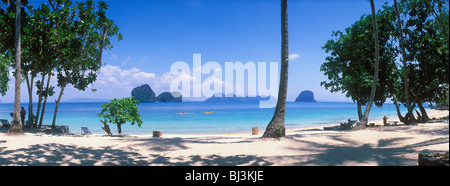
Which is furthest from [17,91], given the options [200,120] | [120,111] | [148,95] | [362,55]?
[148,95]

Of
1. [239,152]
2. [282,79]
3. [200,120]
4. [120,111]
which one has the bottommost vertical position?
[200,120]

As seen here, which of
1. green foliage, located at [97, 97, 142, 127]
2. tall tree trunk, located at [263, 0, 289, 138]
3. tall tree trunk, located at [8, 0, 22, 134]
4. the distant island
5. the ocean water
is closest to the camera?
tall tree trunk, located at [263, 0, 289, 138]

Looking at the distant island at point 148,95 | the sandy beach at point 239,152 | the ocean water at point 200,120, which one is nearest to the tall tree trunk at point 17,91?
the sandy beach at point 239,152

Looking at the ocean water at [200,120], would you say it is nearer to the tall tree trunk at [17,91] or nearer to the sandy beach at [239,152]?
the sandy beach at [239,152]

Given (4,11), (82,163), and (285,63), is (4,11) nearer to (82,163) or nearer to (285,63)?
(82,163)

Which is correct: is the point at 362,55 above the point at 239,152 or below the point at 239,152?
above

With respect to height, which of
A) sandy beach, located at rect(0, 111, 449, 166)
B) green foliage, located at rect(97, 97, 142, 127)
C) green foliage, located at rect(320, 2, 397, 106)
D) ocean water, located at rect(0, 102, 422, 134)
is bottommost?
ocean water, located at rect(0, 102, 422, 134)

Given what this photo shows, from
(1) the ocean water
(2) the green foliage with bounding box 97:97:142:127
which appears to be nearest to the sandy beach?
(2) the green foliage with bounding box 97:97:142:127

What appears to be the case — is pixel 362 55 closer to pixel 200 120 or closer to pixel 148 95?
pixel 200 120

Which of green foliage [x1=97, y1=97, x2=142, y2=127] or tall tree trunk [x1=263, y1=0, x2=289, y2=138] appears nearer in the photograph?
tall tree trunk [x1=263, y1=0, x2=289, y2=138]

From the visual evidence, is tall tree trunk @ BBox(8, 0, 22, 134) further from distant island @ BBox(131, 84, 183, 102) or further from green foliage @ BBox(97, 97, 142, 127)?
distant island @ BBox(131, 84, 183, 102)

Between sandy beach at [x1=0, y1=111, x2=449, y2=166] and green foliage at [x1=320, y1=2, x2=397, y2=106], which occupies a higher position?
green foliage at [x1=320, y1=2, x2=397, y2=106]

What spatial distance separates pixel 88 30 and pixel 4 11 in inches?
151
